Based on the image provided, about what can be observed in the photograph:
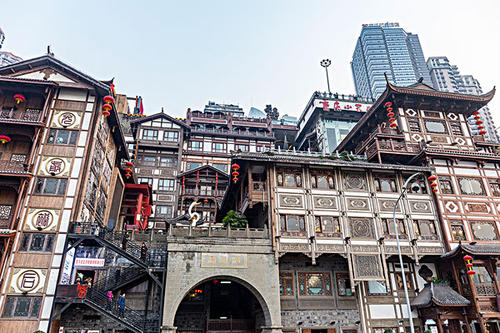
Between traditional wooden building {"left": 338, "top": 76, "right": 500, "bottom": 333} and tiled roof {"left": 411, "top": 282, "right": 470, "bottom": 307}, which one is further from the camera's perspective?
traditional wooden building {"left": 338, "top": 76, "right": 500, "bottom": 333}

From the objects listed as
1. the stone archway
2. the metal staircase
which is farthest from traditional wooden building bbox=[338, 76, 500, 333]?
the metal staircase

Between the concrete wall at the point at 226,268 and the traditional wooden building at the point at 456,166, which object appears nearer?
the concrete wall at the point at 226,268

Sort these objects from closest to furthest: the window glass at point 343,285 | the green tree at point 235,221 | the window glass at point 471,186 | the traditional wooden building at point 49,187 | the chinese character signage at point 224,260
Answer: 1. the traditional wooden building at point 49,187
2. the chinese character signage at point 224,260
3. the window glass at point 343,285
4. the green tree at point 235,221
5. the window glass at point 471,186

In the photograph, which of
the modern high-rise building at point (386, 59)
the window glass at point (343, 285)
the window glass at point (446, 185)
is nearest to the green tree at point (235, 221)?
the window glass at point (343, 285)

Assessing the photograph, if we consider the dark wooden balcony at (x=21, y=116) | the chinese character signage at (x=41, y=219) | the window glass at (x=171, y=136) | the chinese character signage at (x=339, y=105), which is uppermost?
the chinese character signage at (x=339, y=105)

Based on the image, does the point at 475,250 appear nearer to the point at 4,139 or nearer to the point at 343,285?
the point at 343,285

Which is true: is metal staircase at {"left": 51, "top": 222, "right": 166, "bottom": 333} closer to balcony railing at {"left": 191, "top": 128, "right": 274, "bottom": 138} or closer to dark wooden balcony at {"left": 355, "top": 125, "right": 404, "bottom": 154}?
dark wooden balcony at {"left": 355, "top": 125, "right": 404, "bottom": 154}

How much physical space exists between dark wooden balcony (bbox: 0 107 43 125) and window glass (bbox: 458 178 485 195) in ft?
110

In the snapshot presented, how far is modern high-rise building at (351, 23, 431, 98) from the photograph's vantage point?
411 feet

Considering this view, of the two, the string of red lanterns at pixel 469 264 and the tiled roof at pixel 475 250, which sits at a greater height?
the tiled roof at pixel 475 250

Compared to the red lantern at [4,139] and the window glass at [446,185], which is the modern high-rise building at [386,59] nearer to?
the window glass at [446,185]

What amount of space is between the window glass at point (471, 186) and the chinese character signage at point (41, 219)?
31.3 m

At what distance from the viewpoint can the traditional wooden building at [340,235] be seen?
24.0m

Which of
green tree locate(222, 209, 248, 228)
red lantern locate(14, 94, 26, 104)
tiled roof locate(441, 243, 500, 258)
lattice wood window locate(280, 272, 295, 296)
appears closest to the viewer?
tiled roof locate(441, 243, 500, 258)
